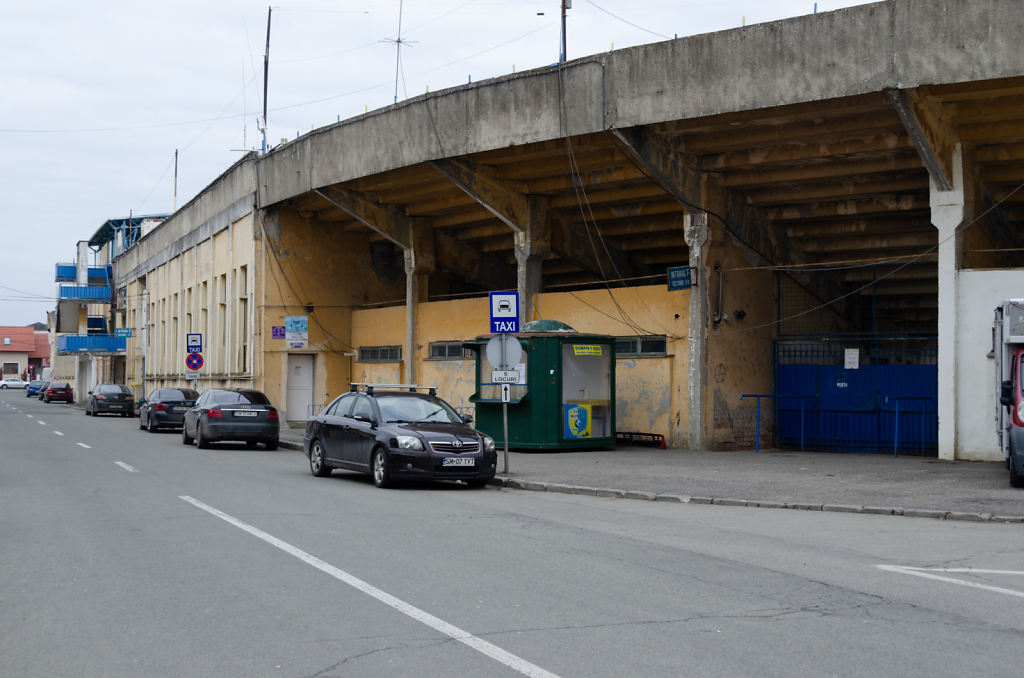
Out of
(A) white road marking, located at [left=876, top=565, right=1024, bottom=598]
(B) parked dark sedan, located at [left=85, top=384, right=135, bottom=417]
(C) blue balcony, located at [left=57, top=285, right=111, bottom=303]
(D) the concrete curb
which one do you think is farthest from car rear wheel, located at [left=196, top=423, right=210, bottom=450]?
(C) blue balcony, located at [left=57, top=285, right=111, bottom=303]

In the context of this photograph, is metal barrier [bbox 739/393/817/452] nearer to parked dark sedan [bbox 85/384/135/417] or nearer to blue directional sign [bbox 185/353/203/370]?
blue directional sign [bbox 185/353/203/370]

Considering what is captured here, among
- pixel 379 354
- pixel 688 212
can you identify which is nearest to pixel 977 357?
pixel 688 212

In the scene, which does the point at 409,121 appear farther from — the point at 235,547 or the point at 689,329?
the point at 235,547

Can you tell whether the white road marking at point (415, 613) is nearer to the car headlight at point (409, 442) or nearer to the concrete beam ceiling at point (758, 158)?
the car headlight at point (409, 442)

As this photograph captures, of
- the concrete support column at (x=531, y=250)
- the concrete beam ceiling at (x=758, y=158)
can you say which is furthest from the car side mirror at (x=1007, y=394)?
the concrete support column at (x=531, y=250)

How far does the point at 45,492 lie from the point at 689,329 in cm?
1418

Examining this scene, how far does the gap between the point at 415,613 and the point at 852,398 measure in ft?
62.4

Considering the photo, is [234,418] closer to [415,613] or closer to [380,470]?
[380,470]

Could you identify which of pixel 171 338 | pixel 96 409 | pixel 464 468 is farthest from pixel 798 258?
pixel 171 338

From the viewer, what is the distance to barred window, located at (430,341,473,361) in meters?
30.3

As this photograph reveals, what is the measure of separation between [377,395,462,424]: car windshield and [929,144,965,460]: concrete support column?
30.6 ft

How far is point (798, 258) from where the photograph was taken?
26.9 meters

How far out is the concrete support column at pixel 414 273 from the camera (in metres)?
32.4

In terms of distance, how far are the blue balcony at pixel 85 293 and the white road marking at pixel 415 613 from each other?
225 ft
